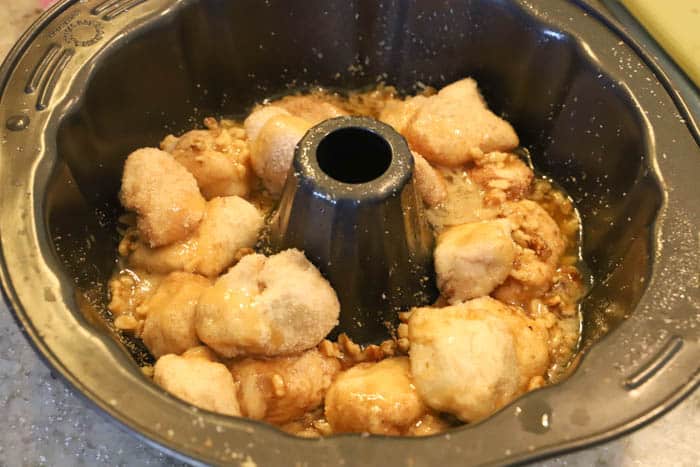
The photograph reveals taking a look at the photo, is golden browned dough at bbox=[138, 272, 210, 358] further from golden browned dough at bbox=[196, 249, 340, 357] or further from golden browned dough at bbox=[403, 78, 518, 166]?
golden browned dough at bbox=[403, 78, 518, 166]

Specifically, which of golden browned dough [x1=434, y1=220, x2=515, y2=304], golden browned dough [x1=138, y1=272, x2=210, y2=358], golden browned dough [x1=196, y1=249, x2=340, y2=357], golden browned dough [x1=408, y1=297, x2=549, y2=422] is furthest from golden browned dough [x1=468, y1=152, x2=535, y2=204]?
golden browned dough [x1=138, y1=272, x2=210, y2=358]

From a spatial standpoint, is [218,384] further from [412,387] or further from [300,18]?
[300,18]

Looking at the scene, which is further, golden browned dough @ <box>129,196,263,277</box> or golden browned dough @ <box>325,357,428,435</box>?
golden browned dough @ <box>129,196,263,277</box>

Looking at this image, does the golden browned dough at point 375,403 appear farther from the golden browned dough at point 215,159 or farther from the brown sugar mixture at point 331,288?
the golden browned dough at point 215,159

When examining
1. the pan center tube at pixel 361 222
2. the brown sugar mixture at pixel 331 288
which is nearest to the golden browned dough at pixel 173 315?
the brown sugar mixture at pixel 331 288

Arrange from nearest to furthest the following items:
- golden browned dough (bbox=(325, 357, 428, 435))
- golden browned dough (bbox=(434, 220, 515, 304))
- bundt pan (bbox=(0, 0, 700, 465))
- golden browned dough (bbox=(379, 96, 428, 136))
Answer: bundt pan (bbox=(0, 0, 700, 465)) → golden browned dough (bbox=(325, 357, 428, 435)) → golden browned dough (bbox=(434, 220, 515, 304)) → golden browned dough (bbox=(379, 96, 428, 136))

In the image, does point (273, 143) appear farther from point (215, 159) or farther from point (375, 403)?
point (375, 403)

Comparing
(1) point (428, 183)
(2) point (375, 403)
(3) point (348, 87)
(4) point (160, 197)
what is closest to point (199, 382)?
(2) point (375, 403)
